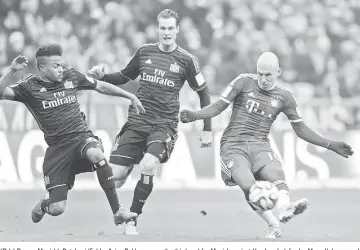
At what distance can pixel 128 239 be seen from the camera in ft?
29.7

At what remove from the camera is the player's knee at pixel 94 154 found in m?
9.34

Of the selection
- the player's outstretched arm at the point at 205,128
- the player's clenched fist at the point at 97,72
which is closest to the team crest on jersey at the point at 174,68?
the player's outstretched arm at the point at 205,128

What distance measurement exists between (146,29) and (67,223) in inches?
308

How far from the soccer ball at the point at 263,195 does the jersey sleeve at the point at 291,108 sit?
106 cm

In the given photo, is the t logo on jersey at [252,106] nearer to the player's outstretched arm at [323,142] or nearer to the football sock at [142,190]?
the player's outstretched arm at [323,142]

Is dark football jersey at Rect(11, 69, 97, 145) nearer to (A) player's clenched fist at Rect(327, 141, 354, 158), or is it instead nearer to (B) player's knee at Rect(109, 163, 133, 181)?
(B) player's knee at Rect(109, 163, 133, 181)

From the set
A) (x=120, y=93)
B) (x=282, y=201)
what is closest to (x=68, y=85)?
(x=120, y=93)

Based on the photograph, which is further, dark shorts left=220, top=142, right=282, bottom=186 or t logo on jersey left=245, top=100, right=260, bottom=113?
t logo on jersey left=245, top=100, right=260, bottom=113

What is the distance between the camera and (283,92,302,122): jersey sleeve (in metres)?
9.88

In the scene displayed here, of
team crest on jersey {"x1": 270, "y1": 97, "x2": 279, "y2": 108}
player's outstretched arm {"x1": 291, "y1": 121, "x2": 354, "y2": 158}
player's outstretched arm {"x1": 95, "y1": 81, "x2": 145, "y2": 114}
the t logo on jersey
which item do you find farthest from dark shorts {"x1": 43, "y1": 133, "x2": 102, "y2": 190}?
player's outstretched arm {"x1": 291, "y1": 121, "x2": 354, "y2": 158}

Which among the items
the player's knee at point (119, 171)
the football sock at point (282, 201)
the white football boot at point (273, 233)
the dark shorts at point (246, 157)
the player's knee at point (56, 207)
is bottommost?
the white football boot at point (273, 233)

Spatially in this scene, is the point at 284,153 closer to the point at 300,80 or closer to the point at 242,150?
the point at 300,80

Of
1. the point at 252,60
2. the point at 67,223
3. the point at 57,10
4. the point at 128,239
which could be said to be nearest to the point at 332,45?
the point at 252,60

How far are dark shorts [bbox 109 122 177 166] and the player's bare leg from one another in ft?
2.53
